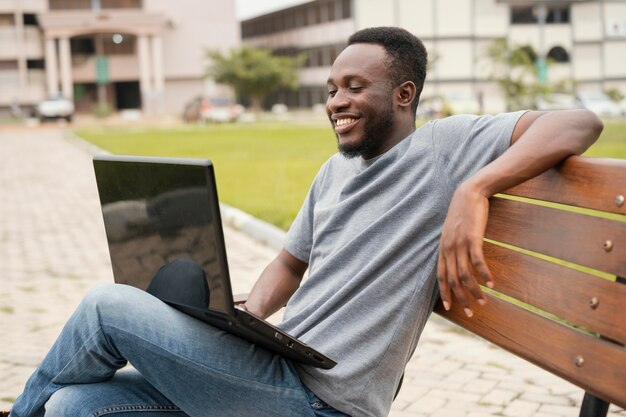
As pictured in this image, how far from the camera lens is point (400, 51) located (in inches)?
103

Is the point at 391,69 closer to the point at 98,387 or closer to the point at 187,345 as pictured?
the point at 187,345

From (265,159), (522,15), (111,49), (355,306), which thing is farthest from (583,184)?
(111,49)

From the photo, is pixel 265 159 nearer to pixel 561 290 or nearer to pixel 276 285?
pixel 276 285

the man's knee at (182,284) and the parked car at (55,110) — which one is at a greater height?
the parked car at (55,110)

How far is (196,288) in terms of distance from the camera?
224cm

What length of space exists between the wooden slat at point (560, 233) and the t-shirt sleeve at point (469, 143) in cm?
11

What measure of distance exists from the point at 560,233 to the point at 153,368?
1.07 metres

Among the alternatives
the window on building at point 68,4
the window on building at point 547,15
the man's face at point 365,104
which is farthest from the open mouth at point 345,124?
the window on building at point 68,4

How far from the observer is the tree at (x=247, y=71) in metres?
51.3

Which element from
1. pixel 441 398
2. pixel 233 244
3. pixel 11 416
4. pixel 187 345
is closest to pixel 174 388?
pixel 187 345

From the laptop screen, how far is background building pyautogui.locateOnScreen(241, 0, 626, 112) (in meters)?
47.6

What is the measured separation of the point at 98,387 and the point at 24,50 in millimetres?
54469

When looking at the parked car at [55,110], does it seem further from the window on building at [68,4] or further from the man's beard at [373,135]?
the man's beard at [373,135]

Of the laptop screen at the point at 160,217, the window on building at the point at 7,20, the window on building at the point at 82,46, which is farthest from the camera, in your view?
the window on building at the point at 82,46
